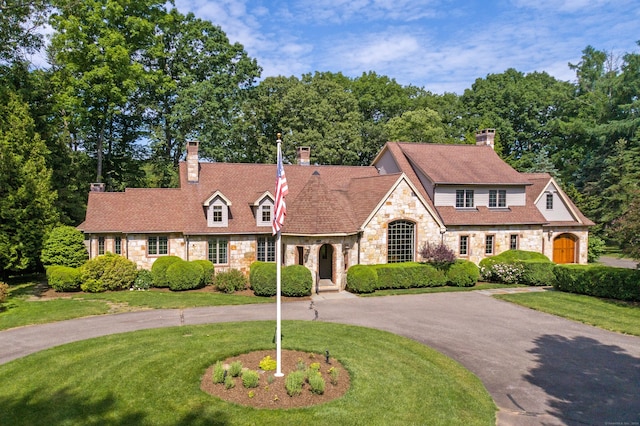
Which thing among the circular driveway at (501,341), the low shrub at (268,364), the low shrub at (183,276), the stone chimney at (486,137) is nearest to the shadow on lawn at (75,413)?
the low shrub at (268,364)

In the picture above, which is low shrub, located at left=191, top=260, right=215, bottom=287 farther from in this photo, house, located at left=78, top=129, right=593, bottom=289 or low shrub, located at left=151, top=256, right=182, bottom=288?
low shrub, located at left=151, top=256, right=182, bottom=288

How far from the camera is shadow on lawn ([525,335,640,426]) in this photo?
10242 mm

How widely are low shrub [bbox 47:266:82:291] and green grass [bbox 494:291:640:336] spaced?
2270 centimetres

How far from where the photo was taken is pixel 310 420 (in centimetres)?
935

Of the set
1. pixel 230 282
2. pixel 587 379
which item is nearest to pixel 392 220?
pixel 230 282

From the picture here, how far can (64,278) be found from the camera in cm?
2328

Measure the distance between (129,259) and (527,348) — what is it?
2200 cm

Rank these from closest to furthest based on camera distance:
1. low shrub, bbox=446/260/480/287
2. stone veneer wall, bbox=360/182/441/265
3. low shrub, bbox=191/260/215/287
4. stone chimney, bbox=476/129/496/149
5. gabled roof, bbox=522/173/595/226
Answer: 1. low shrub, bbox=191/260/215/287
2. low shrub, bbox=446/260/480/287
3. stone veneer wall, bbox=360/182/441/265
4. gabled roof, bbox=522/173/595/226
5. stone chimney, bbox=476/129/496/149

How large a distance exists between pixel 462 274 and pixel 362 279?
658cm

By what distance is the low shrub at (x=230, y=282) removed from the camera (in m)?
23.7

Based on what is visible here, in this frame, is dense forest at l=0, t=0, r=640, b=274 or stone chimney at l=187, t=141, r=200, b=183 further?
stone chimney at l=187, t=141, r=200, b=183

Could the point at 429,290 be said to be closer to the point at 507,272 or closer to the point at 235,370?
the point at 507,272

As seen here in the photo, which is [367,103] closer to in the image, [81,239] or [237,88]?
[237,88]

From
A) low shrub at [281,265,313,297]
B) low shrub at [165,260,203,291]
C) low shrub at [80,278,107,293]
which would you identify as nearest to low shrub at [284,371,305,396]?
low shrub at [281,265,313,297]
